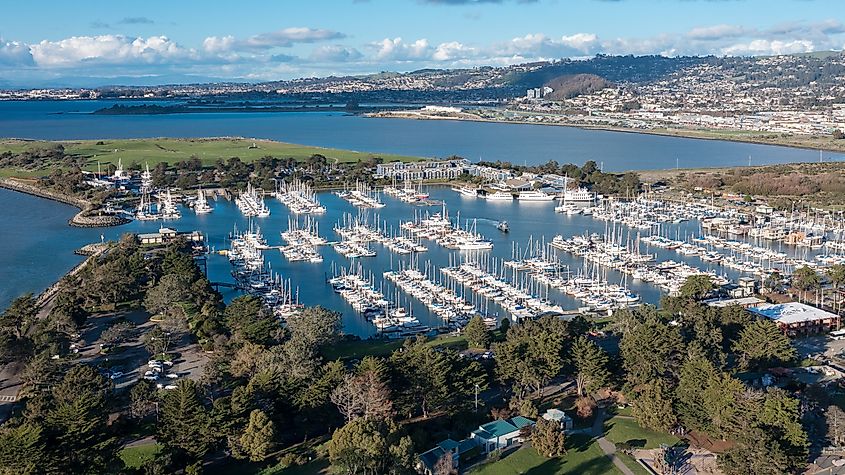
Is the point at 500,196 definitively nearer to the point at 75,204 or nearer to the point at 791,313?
the point at 75,204

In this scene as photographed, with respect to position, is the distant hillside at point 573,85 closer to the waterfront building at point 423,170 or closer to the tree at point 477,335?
the waterfront building at point 423,170

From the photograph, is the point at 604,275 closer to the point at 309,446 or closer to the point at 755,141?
the point at 309,446

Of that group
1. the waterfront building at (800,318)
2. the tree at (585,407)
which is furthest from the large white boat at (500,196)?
the tree at (585,407)

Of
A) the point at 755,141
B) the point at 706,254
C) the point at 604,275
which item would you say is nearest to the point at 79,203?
the point at 604,275

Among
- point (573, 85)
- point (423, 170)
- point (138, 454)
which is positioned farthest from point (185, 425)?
point (573, 85)

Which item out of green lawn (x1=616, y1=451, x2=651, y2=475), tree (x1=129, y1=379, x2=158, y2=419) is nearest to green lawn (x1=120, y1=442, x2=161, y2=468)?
tree (x1=129, y1=379, x2=158, y2=419)
